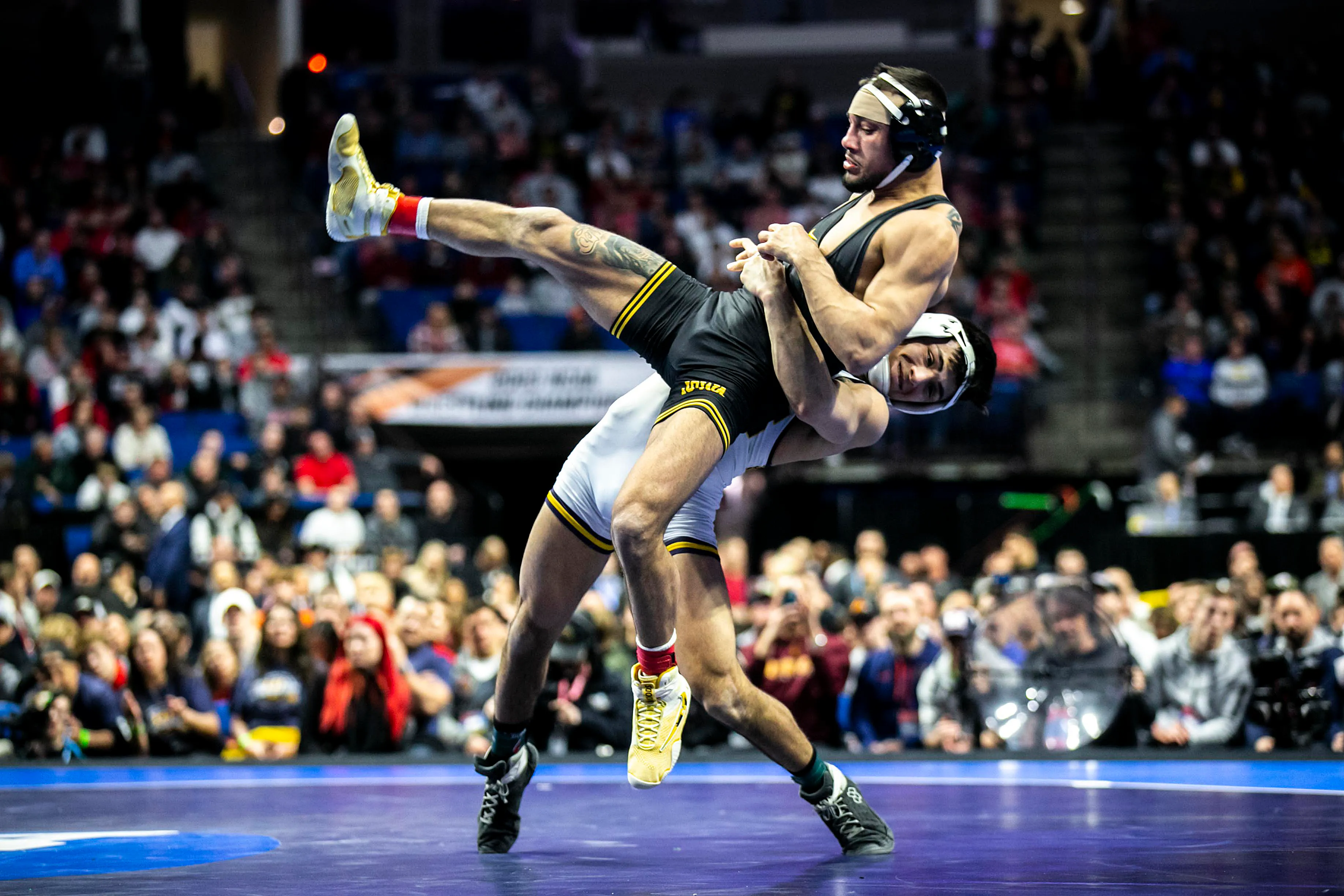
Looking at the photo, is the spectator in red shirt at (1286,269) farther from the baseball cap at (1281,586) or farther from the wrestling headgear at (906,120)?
the wrestling headgear at (906,120)

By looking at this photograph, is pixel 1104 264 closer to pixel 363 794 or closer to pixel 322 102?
pixel 322 102

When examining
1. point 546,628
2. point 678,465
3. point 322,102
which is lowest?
point 546,628

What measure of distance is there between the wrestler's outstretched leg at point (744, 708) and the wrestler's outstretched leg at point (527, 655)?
0.91ft

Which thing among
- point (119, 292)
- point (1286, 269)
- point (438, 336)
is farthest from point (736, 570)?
point (119, 292)

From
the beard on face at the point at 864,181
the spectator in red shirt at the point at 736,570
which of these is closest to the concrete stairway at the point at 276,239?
the spectator in red shirt at the point at 736,570

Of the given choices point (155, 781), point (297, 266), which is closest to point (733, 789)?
point (155, 781)

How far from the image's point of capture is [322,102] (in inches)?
687

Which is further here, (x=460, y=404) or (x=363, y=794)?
(x=460, y=404)

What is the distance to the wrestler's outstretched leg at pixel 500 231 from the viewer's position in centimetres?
456

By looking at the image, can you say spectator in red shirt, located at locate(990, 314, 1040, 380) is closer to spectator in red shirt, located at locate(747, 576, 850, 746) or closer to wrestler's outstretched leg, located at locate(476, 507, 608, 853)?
spectator in red shirt, located at locate(747, 576, 850, 746)

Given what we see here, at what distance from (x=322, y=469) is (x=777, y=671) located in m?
4.41

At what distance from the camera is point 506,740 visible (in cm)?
483

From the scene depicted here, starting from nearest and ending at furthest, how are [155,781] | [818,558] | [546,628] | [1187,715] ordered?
[546,628], [155,781], [1187,715], [818,558]

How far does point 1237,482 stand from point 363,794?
26.5ft
